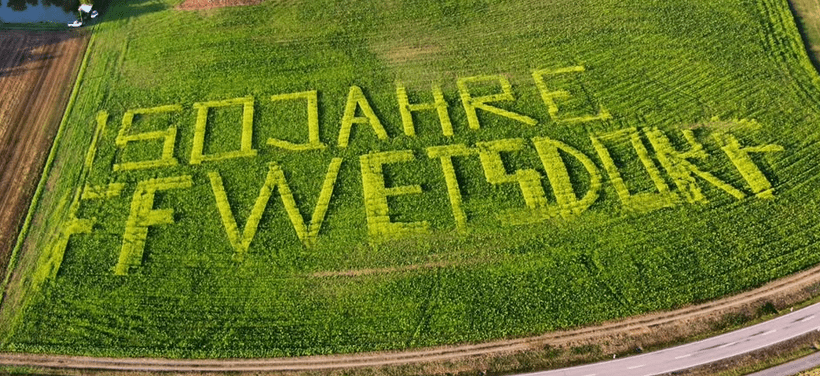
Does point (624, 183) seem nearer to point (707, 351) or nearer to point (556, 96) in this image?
point (556, 96)

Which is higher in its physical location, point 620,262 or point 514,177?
point 514,177

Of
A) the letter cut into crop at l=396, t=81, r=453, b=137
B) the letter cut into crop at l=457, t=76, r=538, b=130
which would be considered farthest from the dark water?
the letter cut into crop at l=457, t=76, r=538, b=130

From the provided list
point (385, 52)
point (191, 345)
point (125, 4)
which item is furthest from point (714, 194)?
point (125, 4)

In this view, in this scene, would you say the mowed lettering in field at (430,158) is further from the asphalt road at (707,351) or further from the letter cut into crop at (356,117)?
the asphalt road at (707,351)

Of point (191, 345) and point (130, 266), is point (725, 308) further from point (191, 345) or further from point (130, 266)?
point (130, 266)

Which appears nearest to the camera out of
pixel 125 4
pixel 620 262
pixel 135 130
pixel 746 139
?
pixel 620 262

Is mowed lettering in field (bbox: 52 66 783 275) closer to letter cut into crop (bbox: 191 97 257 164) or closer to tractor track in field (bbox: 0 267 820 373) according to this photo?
letter cut into crop (bbox: 191 97 257 164)

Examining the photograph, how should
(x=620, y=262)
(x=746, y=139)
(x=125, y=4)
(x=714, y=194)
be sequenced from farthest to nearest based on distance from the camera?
1. (x=125, y=4)
2. (x=746, y=139)
3. (x=714, y=194)
4. (x=620, y=262)
